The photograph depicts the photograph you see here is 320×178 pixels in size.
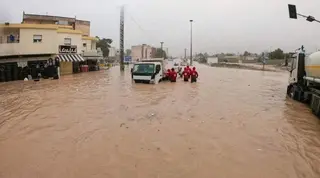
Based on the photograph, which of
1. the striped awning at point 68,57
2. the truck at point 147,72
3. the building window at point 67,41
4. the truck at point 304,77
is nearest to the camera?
the truck at point 304,77

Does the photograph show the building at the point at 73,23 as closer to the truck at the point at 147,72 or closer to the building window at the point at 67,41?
the building window at the point at 67,41

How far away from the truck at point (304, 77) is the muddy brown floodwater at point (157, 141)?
143 centimetres

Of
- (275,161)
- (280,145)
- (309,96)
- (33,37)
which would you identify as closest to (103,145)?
(275,161)

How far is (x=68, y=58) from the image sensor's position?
3419 centimetres

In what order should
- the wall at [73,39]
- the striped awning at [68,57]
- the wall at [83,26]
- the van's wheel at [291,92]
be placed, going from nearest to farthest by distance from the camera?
the van's wheel at [291,92]
the striped awning at [68,57]
the wall at [73,39]
the wall at [83,26]

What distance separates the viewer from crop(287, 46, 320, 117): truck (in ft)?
43.9

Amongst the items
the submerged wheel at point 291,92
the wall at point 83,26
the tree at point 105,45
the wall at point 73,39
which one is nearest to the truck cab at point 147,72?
the submerged wheel at point 291,92

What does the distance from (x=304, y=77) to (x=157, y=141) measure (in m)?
11.1

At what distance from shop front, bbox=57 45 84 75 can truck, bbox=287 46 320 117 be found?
976 inches

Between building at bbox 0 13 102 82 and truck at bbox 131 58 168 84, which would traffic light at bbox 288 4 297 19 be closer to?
truck at bbox 131 58 168 84

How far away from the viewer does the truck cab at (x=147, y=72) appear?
942 inches

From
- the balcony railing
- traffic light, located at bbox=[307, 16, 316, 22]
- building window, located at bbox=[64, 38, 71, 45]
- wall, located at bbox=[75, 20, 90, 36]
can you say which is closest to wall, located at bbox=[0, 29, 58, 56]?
the balcony railing

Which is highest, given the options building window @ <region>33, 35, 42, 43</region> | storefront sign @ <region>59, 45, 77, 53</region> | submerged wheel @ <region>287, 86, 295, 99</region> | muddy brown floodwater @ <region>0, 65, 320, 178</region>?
building window @ <region>33, 35, 42, 43</region>

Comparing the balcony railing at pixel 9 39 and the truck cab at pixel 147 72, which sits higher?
the balcony railing at pixel 9 39
